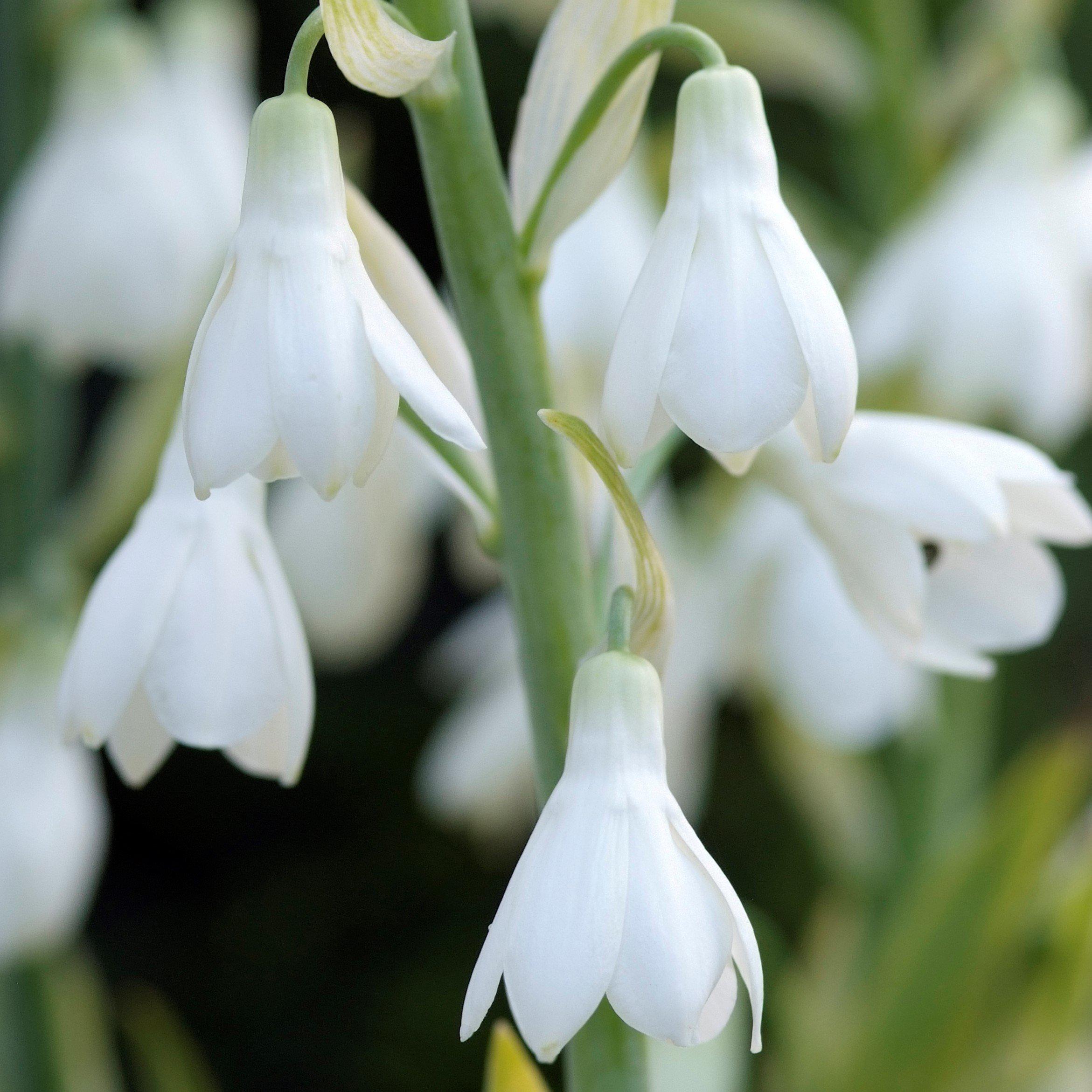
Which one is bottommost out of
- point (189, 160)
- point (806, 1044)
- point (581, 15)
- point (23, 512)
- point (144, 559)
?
point (806, 1044)

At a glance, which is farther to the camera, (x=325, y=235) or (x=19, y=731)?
(x=19, y=731)

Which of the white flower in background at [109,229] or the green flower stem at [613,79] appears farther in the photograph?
the white flower in background at [109,229]

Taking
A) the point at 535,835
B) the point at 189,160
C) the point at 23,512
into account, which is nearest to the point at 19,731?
the point at 23,512

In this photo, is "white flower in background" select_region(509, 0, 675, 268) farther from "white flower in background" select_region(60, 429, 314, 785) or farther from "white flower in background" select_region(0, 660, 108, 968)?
"white flower in background" select_region(0, 660, 108, 968)

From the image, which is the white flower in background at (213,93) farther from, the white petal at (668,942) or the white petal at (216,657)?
the white petal at (668,942)

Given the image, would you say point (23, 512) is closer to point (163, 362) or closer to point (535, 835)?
point (163, 362)

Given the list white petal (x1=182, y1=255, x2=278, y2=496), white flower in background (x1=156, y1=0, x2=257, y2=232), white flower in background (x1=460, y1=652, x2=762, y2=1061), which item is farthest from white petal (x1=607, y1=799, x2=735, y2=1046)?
white flower in background (x1=156, y1=0, x2=257, y2=232)

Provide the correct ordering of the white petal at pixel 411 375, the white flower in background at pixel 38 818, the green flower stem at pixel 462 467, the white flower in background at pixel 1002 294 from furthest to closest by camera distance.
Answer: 1. the white flower in background at pixel 1002 294
2. the white flower in background at pixel 38 818
3. the green flower stem at pixel 462 467
4. the white petal at pixel 411 375

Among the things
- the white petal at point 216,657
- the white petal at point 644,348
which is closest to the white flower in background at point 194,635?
the white petal at point 216,657
